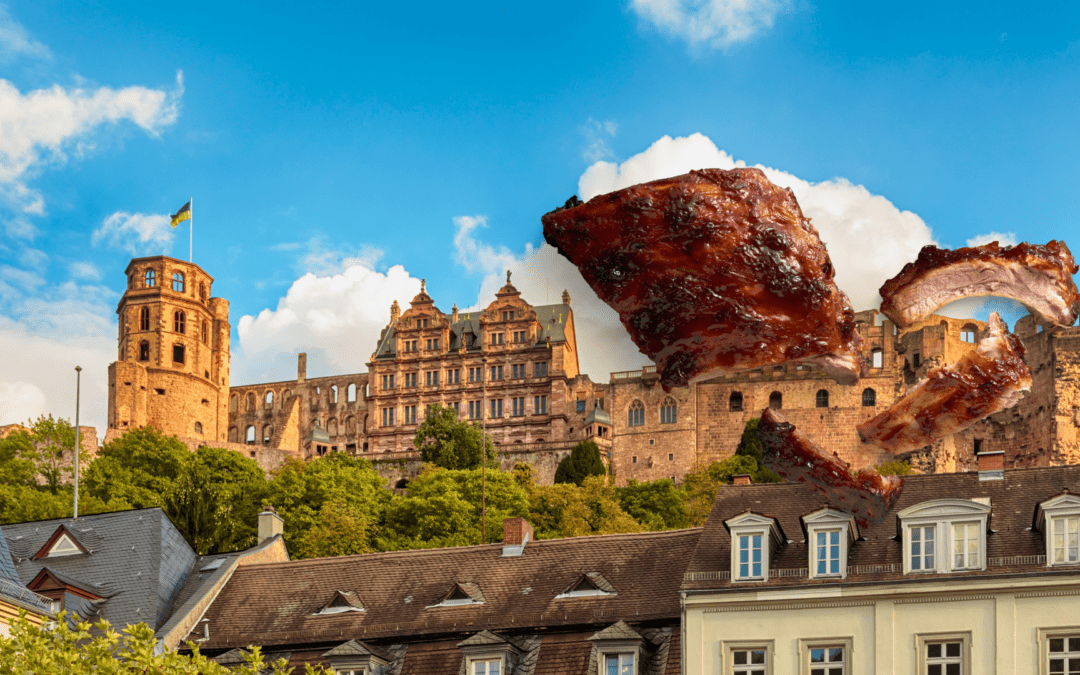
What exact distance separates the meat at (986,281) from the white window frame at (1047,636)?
27.4 meters

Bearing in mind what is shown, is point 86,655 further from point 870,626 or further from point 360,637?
point 870,626

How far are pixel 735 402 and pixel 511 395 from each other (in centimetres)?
1837

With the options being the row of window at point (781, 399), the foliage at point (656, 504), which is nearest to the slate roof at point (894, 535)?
the foliage at point (656, 504)

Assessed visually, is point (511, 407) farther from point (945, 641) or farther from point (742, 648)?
point (945, 641)

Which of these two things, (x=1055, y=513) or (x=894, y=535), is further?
(x=894, y=535)

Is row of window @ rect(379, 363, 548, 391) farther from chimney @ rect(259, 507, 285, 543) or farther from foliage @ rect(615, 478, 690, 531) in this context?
chimney @ rect(259, 507, 285, 543)

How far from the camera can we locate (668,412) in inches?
4978

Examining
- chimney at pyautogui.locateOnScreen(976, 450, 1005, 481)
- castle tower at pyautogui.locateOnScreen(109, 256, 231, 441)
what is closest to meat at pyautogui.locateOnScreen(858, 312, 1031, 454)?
chimney at pyautogui.locateOnScreen(976, 450, 1005, 481)

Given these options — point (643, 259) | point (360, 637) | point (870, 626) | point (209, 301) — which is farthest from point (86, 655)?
point (209, 301)

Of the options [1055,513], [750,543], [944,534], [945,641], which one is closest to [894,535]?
[944,534]

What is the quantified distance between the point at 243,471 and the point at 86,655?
7190cm

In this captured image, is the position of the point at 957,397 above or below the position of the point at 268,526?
below

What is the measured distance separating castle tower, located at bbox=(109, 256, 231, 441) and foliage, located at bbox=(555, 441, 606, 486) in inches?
1349

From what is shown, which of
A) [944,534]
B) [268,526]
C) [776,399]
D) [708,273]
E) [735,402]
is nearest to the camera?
[708,273]
